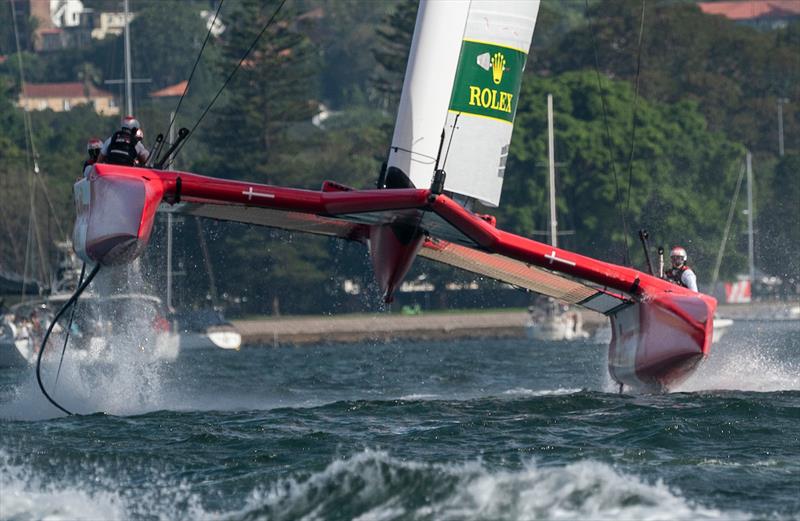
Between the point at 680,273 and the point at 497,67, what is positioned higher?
the point at 497,67

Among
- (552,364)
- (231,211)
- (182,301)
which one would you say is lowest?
(182,301)

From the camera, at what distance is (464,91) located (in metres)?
13.2

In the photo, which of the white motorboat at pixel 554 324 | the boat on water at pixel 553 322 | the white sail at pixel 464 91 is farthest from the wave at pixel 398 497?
the white motorboat at pixel 554 324

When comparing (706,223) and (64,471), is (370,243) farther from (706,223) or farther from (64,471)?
(706,223)

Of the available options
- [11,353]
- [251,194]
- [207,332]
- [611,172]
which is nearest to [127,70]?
[207,332]

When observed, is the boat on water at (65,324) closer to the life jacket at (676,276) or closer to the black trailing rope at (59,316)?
the black trailing rope at (59,316)

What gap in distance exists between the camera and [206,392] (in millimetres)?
16109

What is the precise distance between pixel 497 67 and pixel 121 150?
3051 mm

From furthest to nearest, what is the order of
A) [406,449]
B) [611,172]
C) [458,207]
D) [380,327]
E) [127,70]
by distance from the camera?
[611,172] < [380,327] < [127,70] < [458,207] < [406,449]

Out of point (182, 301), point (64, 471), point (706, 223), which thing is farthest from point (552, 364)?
point (706, 223)

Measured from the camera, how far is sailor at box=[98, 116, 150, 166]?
12344 millimetres

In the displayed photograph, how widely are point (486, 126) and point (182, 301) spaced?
→ 82.5 feet

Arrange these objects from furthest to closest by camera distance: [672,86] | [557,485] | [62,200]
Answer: [672,86] → [62,200] → [557,485]

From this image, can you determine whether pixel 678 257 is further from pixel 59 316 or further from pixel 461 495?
pixel 461 495
